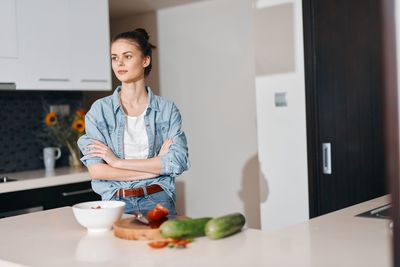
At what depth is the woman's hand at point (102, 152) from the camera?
232cm

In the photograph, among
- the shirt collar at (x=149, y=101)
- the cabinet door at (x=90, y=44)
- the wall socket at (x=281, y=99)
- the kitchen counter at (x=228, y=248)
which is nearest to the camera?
the kitchen counter at (x=228, y=248)

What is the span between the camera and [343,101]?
144 inches

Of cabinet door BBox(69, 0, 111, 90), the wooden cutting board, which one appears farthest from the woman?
cabinet door BBox(69, 0, 111, 90)

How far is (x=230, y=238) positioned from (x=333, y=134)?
2225 millimetres

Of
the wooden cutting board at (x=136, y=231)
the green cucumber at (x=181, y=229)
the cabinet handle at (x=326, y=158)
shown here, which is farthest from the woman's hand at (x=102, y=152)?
the cabinet handle at (x=326, y=158)

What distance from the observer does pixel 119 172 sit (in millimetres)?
2312

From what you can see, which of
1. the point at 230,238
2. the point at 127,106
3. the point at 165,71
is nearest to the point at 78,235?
the point at 230,238

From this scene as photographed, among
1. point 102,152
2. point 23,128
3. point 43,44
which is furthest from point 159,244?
point 23,128

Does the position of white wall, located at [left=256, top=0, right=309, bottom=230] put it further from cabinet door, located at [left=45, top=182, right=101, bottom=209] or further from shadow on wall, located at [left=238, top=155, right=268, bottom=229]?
cabinet door, located at [left=45, top=182, right=101, bottom=209]

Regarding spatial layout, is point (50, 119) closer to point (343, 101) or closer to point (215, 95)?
point (215, 95)

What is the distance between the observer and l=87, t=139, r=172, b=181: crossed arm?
7.55 feet

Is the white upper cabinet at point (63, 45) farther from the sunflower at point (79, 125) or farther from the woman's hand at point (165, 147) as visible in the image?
the woman's hand at point (165, 147)

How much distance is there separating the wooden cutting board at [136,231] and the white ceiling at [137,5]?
3099 millimetres

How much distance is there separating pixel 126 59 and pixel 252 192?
2276 millimetres
